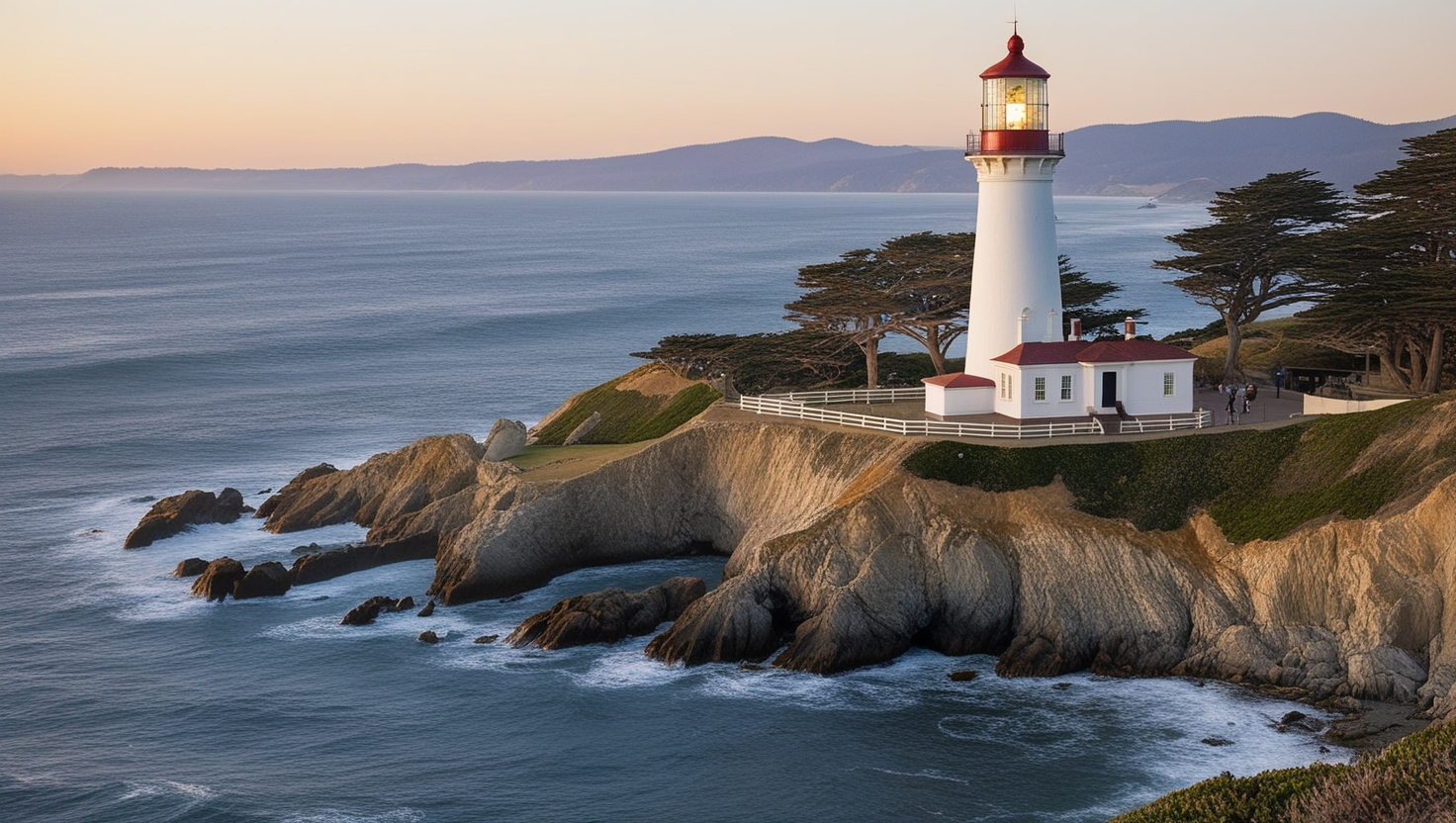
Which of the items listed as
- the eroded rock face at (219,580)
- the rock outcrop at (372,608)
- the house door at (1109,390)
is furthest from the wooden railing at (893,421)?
the eroded rock face at (219,580)

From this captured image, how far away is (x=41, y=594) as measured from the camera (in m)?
42.1

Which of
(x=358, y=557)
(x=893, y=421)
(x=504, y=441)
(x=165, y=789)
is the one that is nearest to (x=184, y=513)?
(x=358, y=557)

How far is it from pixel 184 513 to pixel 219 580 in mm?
8921

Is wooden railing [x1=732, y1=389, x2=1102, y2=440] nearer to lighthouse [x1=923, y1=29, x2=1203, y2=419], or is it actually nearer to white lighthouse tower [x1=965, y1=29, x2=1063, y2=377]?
lighthouse [x1=923, y1=29, x2=1203, y2=419]

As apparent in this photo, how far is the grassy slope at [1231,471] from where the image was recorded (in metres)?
36.0

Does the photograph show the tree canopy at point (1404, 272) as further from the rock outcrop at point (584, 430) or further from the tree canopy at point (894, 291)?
the rock outcrop at point (584, 430)

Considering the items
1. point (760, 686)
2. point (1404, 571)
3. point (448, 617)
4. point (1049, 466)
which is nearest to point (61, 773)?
point (448, 617)

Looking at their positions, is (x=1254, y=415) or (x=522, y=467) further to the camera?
(x=522, y=467)

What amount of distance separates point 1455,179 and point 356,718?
126 feet

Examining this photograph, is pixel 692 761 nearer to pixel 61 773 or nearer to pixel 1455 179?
pixel 61 773

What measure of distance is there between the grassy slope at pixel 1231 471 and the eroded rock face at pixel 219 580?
20230 millimetres

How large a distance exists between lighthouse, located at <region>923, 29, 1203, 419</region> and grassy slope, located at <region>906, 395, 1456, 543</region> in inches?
131

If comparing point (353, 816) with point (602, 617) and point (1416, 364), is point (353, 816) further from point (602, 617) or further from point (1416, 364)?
point (1416, 364)

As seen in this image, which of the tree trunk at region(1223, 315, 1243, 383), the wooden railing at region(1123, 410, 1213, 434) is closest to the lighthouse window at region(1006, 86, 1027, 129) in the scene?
the wooden railing at region(1123, 410, 1213, 434)
